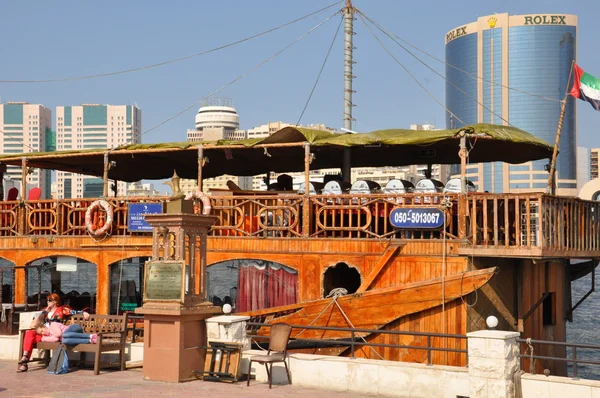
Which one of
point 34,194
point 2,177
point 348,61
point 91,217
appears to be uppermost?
point 348,61

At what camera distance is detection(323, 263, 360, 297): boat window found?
1830cm

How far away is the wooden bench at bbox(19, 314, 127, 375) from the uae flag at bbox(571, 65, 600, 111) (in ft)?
37.2

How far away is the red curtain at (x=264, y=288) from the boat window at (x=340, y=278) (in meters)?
0.73

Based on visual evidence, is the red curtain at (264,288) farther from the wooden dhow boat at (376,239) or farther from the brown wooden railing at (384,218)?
the brown wooden railing at (384,218)

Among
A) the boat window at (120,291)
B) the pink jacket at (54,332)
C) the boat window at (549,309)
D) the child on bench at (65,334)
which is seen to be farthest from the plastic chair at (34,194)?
the boat window at (549,309)

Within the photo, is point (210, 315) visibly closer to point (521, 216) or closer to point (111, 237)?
point (521, 216)

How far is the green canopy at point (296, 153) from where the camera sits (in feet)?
59.4

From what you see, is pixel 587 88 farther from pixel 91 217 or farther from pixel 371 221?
pixel 91 217

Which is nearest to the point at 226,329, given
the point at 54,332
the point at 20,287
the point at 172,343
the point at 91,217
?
the point at 172,343

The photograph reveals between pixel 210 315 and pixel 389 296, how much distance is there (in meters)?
4.09

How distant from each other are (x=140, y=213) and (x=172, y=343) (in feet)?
25.5

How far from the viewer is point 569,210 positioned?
17.2 m

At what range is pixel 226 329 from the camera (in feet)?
44.3

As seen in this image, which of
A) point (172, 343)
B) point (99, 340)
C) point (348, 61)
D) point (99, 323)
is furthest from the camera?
point (348, 61)
